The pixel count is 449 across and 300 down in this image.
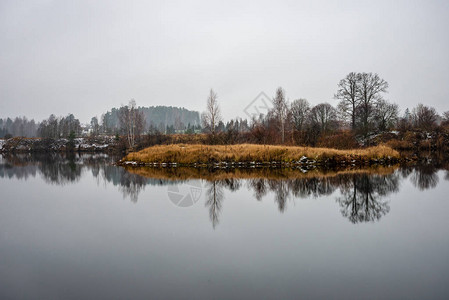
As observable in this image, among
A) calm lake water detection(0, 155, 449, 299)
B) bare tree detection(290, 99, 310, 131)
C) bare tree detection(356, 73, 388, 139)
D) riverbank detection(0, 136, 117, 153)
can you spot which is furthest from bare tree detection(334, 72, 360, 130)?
riverbank detection(0, 136, 117, 153)

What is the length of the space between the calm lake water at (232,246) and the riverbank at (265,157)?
9337 millimetres

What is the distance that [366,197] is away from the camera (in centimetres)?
875

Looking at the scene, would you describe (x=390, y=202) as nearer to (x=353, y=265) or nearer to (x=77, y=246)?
(x=353, y=265)

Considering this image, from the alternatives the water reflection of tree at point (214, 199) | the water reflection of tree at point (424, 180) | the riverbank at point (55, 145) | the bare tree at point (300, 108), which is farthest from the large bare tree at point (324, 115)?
the riverbank at point (55, 145)

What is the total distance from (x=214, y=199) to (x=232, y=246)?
408 cm

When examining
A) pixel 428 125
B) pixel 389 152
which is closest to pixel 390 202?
pixel 389 152

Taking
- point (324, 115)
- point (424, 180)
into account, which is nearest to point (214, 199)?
point (424, 180)

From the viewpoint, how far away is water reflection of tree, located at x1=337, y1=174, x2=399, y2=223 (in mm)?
6937

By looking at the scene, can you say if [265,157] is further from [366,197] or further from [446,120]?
[446,120]

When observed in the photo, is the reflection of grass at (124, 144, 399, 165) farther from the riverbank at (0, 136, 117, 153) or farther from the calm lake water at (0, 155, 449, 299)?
the riverbank at (0, 136, 117, 153)

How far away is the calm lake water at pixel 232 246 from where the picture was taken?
362 cm

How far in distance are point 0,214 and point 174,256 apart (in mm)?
6896

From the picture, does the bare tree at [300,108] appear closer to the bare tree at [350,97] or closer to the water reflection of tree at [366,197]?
the bare tree at [350,97]

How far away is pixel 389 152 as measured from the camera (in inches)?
834
